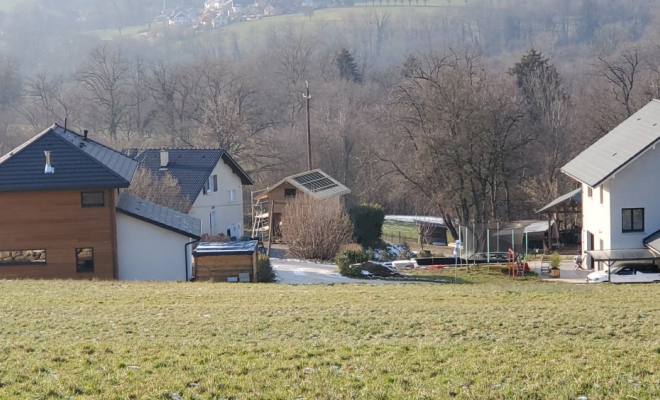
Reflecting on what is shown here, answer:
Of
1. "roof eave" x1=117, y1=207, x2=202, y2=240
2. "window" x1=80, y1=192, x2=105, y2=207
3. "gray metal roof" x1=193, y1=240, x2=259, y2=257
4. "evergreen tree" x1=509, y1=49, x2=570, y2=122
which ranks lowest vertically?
"gray metal roof" x1=193, y1=240, x2=259, y2=257

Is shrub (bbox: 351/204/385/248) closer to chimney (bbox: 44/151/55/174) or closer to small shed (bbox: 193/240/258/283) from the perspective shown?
small shed (bbox: 193/240/258/283)

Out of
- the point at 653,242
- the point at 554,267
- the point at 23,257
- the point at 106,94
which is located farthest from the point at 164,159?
the point at 106,94

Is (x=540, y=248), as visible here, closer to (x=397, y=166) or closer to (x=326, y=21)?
(x=397, y=166)

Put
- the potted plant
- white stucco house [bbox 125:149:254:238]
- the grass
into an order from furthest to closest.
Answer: the grass → white stucco house [bbox 125:149:254:238] → the potted plant

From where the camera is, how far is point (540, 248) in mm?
47688

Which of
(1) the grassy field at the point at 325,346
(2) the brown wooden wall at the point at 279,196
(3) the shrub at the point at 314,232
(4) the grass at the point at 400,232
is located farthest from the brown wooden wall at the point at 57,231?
(4) the grass at the point at 400,232

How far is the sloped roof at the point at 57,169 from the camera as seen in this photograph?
97.6ft

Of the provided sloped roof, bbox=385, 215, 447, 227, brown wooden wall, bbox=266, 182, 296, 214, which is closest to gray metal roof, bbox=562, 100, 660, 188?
brown wooden wall, bbox=266, 182, 296, 214

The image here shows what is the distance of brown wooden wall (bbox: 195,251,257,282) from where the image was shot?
2852 cm

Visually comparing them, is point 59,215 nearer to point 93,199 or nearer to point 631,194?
point 93,199

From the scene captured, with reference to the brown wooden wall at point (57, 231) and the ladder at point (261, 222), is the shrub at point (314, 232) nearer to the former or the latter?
the ladder at point (261, 222)

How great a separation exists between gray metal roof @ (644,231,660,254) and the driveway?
10.8 meters

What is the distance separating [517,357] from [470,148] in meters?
40.2

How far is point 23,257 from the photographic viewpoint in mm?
30047
